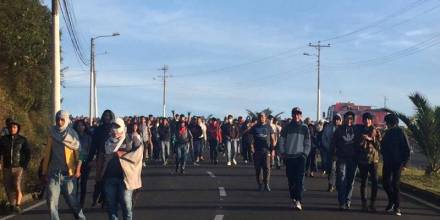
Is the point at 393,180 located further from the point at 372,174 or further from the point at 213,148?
the point at 213,148

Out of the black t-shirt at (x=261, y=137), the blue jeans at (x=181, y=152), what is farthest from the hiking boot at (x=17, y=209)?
the blue jeans at (x=181, y=152)

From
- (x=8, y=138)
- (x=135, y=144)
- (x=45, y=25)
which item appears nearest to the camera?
(x=135, y=144)

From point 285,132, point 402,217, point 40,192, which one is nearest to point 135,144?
point 285,132

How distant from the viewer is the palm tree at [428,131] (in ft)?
68.6

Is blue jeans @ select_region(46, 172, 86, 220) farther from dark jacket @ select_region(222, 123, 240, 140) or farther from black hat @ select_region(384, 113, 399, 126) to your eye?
dark jacket @ select_region(222, 123, 240, 140)

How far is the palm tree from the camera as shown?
2092cm

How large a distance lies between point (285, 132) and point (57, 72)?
7.65 meters

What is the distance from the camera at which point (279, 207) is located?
13375mm

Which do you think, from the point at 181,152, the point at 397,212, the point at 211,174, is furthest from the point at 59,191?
the point at 211,174

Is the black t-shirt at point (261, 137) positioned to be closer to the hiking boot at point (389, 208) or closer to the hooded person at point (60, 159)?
the hiking boot at point (389, 208)

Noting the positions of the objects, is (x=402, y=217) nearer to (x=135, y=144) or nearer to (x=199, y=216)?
(x=199, y=216)

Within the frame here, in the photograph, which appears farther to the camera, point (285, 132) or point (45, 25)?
point (45, 25)

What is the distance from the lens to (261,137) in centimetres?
1609

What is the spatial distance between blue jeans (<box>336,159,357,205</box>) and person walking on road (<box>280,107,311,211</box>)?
80 cm
